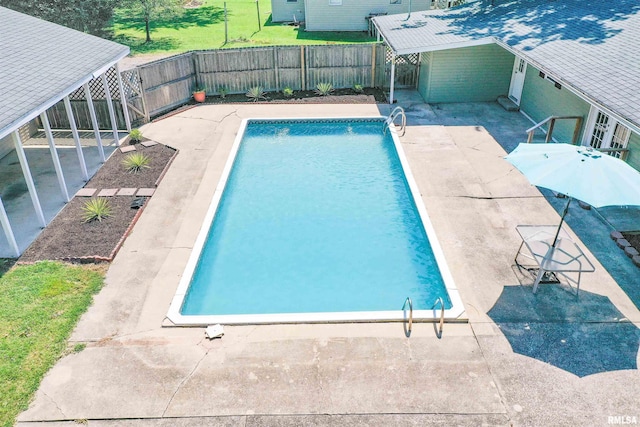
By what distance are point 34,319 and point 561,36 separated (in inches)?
688

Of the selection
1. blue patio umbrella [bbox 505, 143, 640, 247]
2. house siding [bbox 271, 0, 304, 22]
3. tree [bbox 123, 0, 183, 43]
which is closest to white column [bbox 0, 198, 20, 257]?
blue patio umbrella [bbox 505, 143, 640, 247]

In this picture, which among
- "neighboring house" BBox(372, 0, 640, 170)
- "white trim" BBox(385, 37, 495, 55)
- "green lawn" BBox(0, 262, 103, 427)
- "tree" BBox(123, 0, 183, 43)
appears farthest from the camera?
"tree" BBox(123, 0, 183, 43)

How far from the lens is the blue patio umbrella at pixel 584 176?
8766 millimetres

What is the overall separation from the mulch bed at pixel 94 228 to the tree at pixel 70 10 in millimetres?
16935

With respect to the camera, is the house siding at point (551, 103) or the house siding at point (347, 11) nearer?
the house siding at point (551, 103)

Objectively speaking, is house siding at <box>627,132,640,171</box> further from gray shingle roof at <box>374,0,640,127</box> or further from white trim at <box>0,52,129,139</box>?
white trim at <box>0,52,129,139</box>

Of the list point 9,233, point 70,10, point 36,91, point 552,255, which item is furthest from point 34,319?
point 70,10

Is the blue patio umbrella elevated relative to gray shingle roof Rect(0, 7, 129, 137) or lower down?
lower down

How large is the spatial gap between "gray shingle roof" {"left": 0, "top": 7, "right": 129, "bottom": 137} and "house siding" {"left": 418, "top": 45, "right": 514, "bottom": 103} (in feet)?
39.4

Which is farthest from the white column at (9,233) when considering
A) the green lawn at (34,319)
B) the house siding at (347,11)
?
the house siding at (347,11)

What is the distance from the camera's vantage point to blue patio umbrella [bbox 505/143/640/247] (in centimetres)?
877

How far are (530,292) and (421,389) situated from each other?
12.2 feet

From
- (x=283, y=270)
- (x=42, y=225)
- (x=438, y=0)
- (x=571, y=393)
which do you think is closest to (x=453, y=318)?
(x=571, y=393)

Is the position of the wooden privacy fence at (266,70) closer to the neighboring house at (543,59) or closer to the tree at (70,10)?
the neighboring house at (543,59)
